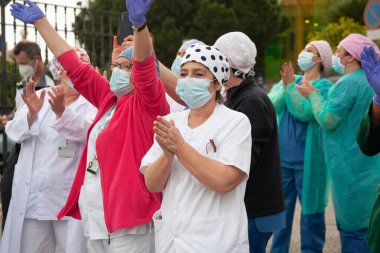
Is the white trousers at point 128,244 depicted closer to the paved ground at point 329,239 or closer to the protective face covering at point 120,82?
the protective face covering at point 120,82

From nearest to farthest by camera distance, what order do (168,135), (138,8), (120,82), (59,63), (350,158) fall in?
(168,135) → (138,8) → (120,82) → (59,63) → (350,158)

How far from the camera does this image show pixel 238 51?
4.81m

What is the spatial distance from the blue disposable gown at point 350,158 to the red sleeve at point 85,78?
222 cm

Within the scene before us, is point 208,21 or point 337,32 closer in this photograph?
point 337,32

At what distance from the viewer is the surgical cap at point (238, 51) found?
4.82m

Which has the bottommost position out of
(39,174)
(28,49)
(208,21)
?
(208,21)

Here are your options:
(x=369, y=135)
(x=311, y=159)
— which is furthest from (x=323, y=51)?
(x=369, y=135)

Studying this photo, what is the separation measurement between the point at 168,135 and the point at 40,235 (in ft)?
8.05

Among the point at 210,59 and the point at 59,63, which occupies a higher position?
the point at 210,59

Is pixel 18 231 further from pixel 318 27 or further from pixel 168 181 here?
pixel 318 27

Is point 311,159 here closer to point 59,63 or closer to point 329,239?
point 329,239

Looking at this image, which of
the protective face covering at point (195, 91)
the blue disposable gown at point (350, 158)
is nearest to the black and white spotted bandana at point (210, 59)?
the protective face covering at point (195, 91)

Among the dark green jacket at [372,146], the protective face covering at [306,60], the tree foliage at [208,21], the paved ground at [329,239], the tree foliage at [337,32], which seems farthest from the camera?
the tree foliage at [208,21]

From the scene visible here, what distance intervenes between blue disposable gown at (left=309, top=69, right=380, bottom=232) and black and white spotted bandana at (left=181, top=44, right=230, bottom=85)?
2.45 metres
